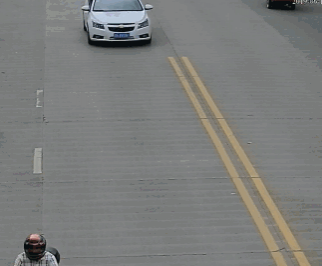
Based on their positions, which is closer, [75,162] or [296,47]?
[75,162]

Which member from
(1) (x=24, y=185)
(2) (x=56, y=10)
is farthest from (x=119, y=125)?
(2) (x=56, y=10)

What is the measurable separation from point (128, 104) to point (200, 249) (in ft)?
23.1

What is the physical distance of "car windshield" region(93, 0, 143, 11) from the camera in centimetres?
Answer: 2256

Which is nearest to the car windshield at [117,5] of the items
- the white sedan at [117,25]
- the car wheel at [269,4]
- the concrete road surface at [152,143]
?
the white sedan at [117,25]

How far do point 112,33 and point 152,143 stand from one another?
27.1 feet

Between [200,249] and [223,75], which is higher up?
[200,249]

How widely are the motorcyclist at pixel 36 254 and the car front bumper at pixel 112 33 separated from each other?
50.8ft

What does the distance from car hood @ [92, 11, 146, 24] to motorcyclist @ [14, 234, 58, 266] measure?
51.2 ft

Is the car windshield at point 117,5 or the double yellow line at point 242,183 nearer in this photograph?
the double yellow line at point 242,183

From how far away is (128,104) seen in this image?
54.4ft

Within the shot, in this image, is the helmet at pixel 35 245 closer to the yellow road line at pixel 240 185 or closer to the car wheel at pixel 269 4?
the yellow road line at pixel 240 185

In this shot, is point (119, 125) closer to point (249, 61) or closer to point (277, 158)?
point (277, 158)

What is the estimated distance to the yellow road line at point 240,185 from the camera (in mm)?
10033

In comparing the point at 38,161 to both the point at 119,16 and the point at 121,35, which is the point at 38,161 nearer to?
the point at 121,35
